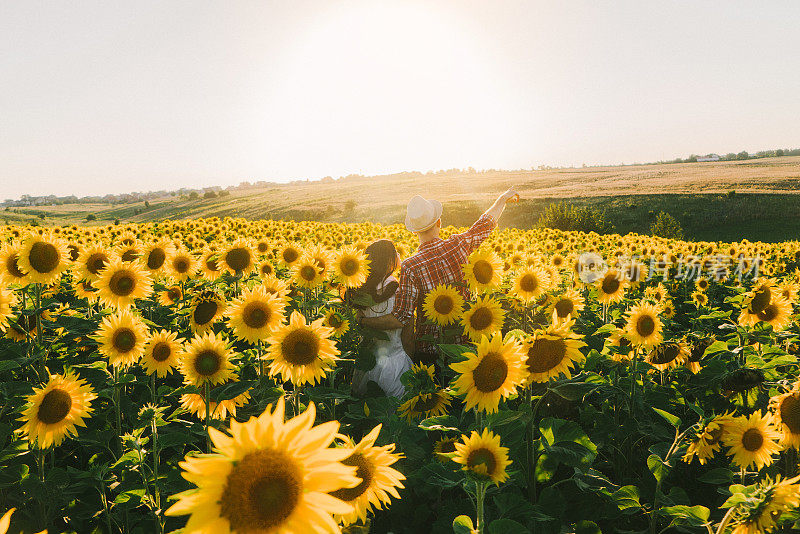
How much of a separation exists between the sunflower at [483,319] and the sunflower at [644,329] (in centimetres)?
138

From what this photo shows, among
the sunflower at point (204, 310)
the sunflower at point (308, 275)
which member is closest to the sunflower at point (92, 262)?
the sunflower at point (204, 310)

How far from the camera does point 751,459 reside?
2.61 m

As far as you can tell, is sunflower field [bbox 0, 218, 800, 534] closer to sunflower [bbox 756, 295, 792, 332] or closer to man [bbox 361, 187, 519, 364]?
sunflower [bbox 756, 295, 792, 332]

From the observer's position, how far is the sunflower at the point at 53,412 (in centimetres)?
284

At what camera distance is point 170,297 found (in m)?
5.96

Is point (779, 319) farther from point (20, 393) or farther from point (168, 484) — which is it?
point (20, 393)

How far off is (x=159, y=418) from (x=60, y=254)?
260 cm

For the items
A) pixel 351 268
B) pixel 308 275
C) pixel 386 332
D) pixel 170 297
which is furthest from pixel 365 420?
pixel 170 297

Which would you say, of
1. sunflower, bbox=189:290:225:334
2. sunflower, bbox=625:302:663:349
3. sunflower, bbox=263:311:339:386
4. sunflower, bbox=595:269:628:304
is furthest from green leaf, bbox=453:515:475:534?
sunflower, bbox=595:269:628:304

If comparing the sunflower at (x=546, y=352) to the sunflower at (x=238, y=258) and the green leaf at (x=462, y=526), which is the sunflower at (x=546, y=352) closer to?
the green leaf at (x=462, y=526)

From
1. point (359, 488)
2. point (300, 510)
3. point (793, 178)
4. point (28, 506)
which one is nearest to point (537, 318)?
point (359, 488)

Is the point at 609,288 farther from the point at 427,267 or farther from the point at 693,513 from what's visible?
the point at 693,513

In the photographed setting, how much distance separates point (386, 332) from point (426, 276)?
982mm

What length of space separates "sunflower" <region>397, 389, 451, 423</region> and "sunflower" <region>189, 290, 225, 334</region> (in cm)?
177
